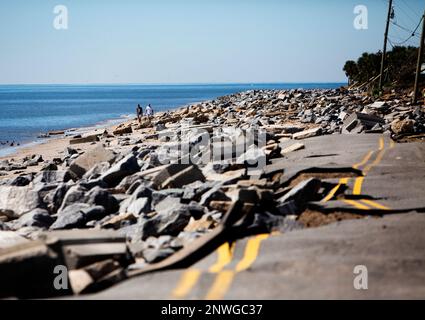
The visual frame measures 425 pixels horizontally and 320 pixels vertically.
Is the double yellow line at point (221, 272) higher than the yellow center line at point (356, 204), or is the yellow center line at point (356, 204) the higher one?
the yellow center line at point (356, 204)

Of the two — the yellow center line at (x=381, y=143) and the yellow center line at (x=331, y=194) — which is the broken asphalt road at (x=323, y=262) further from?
the yellow center line at (x=381, y=143)

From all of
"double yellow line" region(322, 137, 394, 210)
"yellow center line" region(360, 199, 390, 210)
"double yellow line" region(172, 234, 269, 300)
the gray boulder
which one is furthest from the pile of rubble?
"yellow center line" region(360, 199, 390, 210)

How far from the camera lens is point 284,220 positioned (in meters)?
6.32

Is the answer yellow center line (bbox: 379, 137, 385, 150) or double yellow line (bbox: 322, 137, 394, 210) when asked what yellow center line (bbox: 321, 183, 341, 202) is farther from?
yellow center line (bbox: 379, 137, 385, 150)

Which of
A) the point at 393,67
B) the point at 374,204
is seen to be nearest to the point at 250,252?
the point at 374,204

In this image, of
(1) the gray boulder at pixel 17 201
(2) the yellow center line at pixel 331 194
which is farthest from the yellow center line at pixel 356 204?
(1) the gray boulder at pixel 17 201

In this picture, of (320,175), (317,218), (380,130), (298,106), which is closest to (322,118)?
(380,130)

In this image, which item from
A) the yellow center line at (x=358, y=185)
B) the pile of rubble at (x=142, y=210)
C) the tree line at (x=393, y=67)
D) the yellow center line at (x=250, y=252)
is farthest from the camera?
the tree line at (x=393, y=67)

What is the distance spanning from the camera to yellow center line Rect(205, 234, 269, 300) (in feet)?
13.4

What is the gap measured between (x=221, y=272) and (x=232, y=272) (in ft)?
0.38

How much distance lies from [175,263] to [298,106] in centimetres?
2932

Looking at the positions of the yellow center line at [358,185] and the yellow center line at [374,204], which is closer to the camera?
the yellow center line at [374,204]

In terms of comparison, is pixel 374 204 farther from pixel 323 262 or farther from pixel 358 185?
pixel 323 262

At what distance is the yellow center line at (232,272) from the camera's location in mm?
4098
